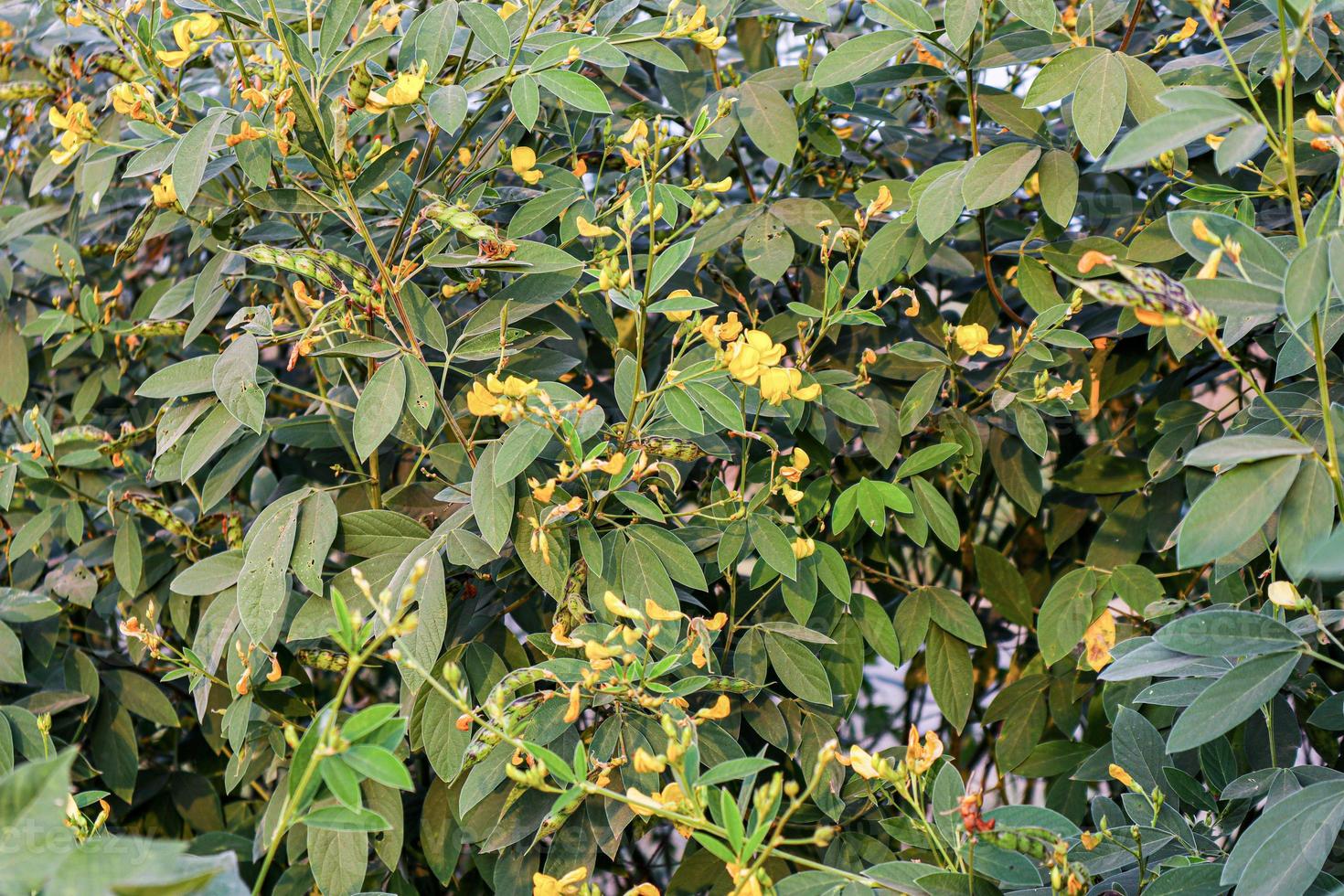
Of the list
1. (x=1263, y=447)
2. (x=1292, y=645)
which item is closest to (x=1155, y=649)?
(x=1292, y=645)

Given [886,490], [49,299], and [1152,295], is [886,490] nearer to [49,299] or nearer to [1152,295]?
[1152,295]

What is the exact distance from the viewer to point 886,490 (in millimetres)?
1048

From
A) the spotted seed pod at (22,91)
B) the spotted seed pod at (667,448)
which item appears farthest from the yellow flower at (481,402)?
the spotted seed pod at (22,91)

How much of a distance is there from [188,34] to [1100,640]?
1055mm

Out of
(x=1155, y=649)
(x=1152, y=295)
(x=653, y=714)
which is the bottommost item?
(x=653, y=714)

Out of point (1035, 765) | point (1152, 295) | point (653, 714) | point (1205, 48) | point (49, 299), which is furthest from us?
point (49, 299)

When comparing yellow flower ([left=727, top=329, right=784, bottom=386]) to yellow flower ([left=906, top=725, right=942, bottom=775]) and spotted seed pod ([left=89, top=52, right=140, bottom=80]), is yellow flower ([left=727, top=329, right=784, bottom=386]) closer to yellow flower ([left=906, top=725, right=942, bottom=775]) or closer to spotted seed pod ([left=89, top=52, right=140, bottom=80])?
yellow flower ([left=906, top=725, right=942, bottom=775])

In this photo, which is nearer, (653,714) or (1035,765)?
(653,714)

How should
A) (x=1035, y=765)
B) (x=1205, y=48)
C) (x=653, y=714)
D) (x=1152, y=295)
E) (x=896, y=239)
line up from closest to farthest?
(x=1152, y=295) < (x=653, y=714) < (x=896, y=239) < (x=1035, y=765) < (x=1205, y=48)

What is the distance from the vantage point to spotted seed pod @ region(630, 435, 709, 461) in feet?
3.11

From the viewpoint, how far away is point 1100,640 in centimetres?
106

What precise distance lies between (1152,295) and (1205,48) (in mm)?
948

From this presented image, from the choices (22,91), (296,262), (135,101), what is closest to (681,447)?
(296,262)

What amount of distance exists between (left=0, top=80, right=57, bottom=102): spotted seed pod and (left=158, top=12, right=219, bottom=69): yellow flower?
0.50 metres
